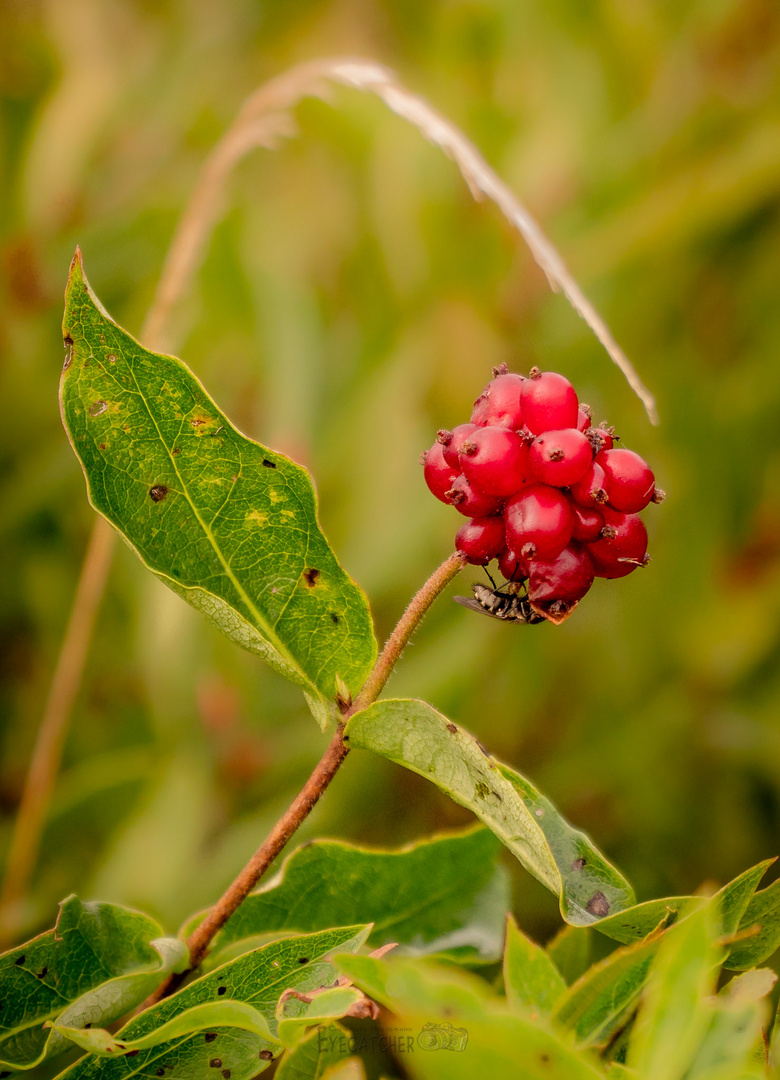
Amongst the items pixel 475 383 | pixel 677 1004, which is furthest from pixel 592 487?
pixel 475 383

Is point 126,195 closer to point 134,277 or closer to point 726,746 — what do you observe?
point 134,277

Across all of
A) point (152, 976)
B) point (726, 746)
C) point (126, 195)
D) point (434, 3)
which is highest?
point (434, 3)

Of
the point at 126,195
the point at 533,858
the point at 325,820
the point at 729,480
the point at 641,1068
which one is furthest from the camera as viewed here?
the point at 126,195

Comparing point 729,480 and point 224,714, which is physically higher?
point 729,480

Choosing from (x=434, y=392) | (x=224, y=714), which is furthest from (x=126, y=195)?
(x=224, y=714)

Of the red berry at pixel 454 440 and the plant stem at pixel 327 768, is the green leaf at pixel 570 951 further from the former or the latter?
the red berry at pixel 454 440

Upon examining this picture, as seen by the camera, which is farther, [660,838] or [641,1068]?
[660,838]

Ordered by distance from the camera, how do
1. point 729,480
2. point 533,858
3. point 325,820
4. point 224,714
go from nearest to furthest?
point 533,858
point 325,820
point 224,714
point 729,480

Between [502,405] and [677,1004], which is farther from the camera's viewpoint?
[502,405]

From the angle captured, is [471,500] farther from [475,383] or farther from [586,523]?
[475,383]
